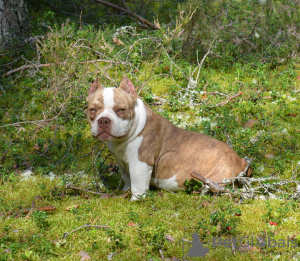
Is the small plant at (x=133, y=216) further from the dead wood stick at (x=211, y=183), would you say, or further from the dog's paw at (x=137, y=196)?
the dead wood stick at (x=211, y=183)

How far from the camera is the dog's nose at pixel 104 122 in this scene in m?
4.40

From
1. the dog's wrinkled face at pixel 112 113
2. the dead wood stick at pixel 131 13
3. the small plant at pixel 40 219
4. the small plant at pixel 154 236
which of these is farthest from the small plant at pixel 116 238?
the dead wood stick at pixel 131 13

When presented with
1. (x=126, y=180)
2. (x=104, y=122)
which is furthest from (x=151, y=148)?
(x=104, y=122)

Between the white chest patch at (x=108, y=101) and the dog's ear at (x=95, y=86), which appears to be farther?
the dog's ear at (x=95, y=86)

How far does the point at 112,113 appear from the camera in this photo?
449cm

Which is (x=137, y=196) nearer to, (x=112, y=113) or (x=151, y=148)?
(x=151, y=148)

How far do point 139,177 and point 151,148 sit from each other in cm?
39

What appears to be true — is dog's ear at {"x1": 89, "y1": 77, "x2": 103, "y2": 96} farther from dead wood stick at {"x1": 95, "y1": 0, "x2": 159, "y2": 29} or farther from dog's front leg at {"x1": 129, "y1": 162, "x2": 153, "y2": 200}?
dead wood stick at {"x1": 95, "y1": 0, "x2": 159, "y2": 29}

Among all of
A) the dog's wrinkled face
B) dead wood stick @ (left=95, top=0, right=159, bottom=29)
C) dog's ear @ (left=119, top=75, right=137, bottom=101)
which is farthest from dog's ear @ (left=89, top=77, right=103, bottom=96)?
dead wood stick @ (left=95, top=0, right=159, bottom=29)

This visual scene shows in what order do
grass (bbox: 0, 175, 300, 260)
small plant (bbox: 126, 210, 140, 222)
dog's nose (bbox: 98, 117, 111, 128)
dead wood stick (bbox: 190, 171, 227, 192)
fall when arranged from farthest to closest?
dead wood stick (bbox: 190, 171, 227, 192) → dog's nose (bbox: 98, 117, 111, 128) → small plant (bbox: 126, 210, 140, 222) → grass (bbox: 0, 175, 300, 260)

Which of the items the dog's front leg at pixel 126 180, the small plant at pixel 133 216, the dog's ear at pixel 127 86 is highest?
the dog's ear at pixel 127 86

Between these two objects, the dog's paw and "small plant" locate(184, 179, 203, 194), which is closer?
the dog's paw

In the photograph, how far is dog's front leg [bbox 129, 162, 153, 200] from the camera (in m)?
4.82

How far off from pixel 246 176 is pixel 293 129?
1.80 m
